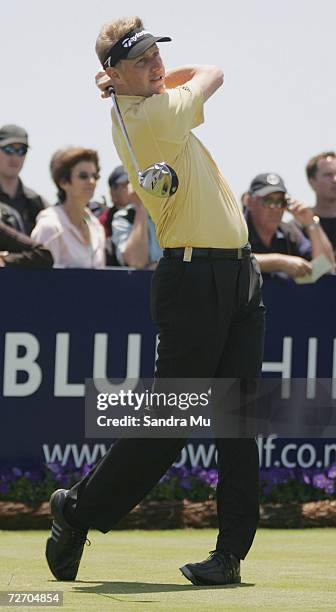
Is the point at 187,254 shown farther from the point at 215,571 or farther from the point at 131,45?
the point at 215,571

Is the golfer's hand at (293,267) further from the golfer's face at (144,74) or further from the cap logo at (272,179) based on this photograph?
the golfer's face at (144,74)

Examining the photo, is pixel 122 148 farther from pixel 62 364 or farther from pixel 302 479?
pixel 302 479

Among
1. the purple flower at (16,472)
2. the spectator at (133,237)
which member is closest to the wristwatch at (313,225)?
the spectator at (133,237)

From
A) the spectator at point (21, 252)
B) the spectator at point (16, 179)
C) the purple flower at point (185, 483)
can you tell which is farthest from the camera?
the spectator at point (16, 179)

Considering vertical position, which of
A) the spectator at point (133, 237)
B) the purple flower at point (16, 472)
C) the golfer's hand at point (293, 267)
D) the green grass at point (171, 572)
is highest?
the spectator at point (133, 237)

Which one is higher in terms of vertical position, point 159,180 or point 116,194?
point 116,194

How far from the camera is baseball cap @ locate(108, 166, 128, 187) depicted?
32.2ft

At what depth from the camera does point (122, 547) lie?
7.06 meters

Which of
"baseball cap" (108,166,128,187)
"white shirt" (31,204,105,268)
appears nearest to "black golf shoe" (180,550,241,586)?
"white shirt" (31,204,105,268)

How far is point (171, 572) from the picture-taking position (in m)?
6.05

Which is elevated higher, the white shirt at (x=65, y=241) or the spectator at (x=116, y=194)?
the spectator at (x=116, y=194)

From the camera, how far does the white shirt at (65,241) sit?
8.35 metres

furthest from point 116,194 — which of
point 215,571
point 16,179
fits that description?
point 215,571

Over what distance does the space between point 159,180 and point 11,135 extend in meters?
3.96
